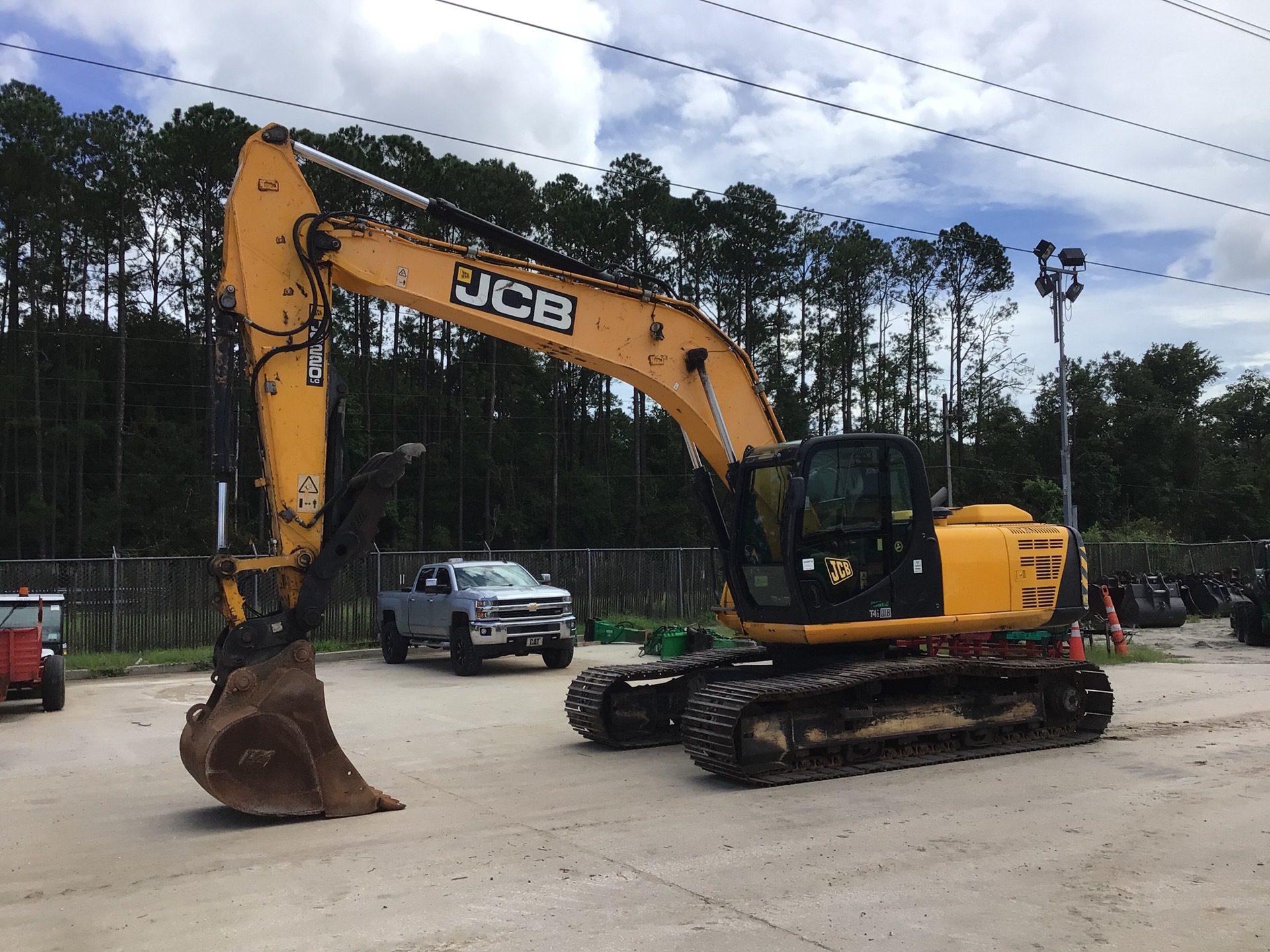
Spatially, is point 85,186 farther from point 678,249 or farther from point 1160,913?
point 1160,913

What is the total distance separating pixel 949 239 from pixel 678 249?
18.9m

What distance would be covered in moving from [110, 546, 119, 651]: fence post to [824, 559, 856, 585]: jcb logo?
54.3 feet

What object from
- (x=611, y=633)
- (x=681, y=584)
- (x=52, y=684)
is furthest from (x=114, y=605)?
(x=681, y=584)

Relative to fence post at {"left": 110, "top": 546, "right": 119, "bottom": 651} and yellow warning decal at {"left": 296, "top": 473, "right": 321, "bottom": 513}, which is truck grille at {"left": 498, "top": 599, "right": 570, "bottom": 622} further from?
yellow warning decal at {"left": 296, "top": 473, "right": 321, "bottom": 513}

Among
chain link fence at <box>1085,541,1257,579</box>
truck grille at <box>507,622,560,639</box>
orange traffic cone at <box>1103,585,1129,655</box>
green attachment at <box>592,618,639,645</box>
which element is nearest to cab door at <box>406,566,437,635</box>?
truck grille at <box>507,622,560,639</box>

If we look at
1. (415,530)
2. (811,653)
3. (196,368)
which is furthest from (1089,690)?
(196,368)

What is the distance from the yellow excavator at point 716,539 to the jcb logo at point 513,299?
2 cm

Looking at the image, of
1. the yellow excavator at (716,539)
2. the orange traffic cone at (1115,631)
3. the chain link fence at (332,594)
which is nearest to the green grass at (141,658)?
the chain link fence at (332,594)

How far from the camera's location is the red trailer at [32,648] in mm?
13227

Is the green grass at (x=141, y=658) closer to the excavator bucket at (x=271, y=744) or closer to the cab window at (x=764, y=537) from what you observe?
the cab window at (x=764, y=537)

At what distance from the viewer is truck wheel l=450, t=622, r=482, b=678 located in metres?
17.1

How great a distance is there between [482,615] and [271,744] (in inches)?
385

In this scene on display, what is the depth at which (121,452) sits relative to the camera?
135 feet

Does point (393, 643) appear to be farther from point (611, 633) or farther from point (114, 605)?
point (114, 605)
